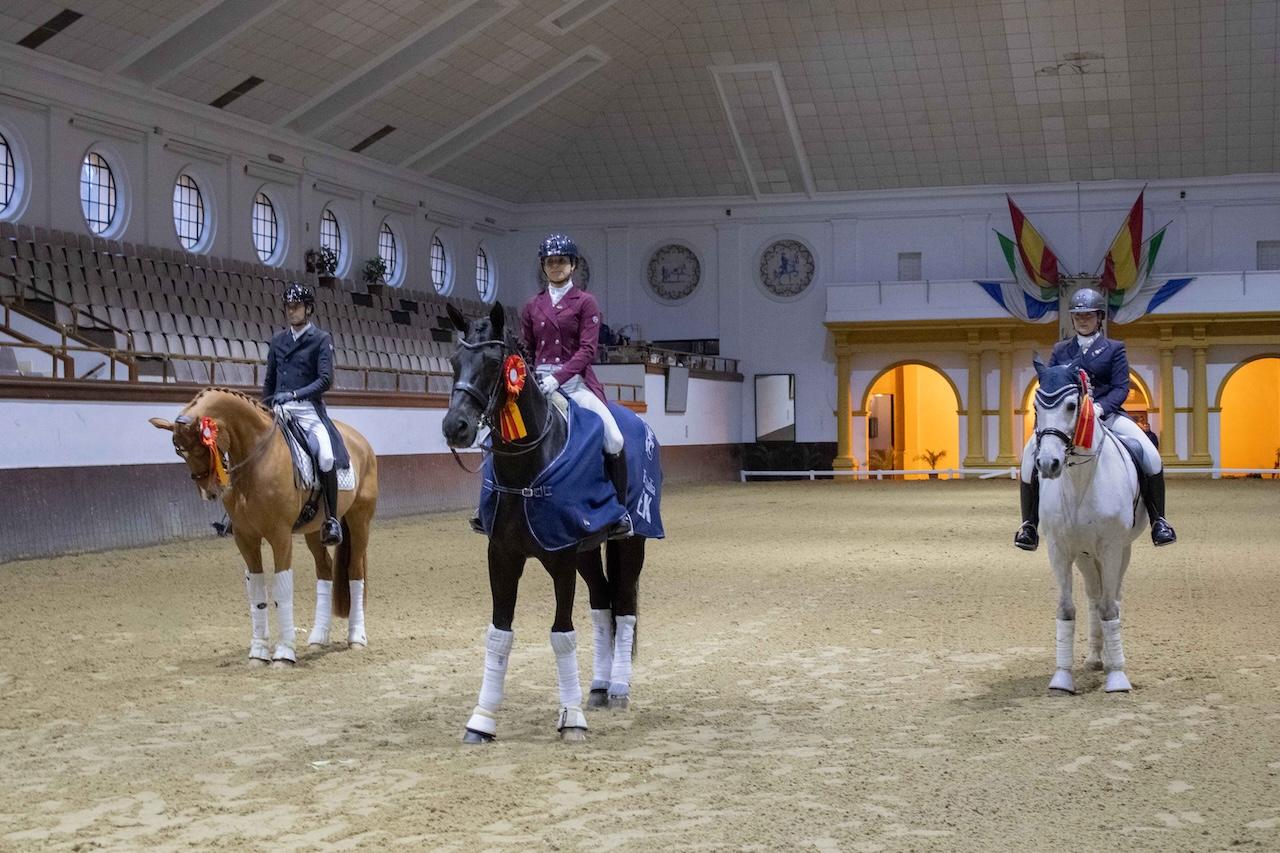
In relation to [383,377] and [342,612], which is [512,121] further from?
[342,612]

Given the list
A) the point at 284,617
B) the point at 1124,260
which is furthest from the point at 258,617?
the point at 1124,260

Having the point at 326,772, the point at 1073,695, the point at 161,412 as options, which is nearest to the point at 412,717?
the point at 326,772

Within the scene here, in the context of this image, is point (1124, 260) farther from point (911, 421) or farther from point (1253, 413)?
point (911, 421)

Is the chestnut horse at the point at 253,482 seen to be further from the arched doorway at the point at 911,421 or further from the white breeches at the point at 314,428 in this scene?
the arched doorway at the point at 911,421

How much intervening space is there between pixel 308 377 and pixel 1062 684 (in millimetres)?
4746

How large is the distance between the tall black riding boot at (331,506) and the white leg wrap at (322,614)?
13.7 inches

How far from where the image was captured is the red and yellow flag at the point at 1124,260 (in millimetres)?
33906

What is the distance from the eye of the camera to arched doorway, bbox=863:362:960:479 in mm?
40219

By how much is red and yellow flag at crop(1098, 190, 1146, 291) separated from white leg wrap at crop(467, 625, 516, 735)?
29.9 meters

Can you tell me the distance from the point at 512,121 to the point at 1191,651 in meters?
25.9

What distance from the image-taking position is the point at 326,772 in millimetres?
5734

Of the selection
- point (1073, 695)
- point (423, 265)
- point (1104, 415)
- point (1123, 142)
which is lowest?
point (1073, 695)

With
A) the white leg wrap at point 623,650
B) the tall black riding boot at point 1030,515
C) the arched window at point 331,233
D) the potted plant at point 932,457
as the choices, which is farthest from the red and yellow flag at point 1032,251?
the white leg wrap at point 623,650

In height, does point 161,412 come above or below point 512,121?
below
